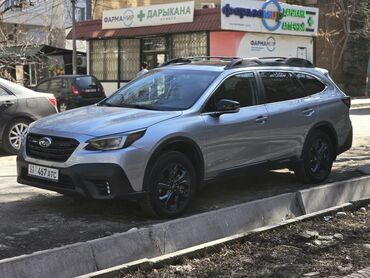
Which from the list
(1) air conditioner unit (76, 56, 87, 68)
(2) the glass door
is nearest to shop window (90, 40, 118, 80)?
(2) the glass door

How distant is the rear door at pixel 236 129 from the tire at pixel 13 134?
4.87 metres

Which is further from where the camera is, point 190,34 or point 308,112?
point 190,34

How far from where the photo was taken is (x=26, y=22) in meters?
32.6

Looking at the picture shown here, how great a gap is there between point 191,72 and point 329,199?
2.24 meters

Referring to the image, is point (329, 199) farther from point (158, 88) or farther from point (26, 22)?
point (26, 22)

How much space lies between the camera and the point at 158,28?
79.4 feet

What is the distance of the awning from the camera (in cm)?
2217

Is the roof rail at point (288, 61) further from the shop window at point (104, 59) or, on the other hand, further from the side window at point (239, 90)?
the shop window at point (104, 59)

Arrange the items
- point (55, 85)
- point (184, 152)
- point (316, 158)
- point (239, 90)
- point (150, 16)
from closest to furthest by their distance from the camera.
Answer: point (184, 152) < point (239, 90) < point (316, 158) < point (55, 85) < point (150, 16)

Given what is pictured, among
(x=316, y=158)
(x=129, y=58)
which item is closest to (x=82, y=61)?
(x=129, y=58)

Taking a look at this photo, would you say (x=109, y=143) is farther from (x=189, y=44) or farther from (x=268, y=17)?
(x=268, y=17)

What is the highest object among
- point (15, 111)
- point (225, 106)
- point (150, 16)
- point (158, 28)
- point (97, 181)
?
point (150, 16)

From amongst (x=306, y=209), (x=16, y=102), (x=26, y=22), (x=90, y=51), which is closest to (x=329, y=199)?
(x=306, y=209)

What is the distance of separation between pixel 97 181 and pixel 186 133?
1065 millimetres
